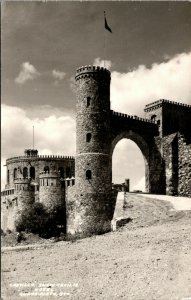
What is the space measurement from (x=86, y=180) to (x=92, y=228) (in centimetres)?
287

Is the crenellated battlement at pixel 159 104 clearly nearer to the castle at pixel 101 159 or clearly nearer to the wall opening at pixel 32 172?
the castle at pixel 101 159

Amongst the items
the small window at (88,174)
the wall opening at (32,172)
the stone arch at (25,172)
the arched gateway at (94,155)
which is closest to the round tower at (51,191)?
the arched gateway at (94,155)

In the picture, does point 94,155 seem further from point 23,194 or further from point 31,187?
point 23,194

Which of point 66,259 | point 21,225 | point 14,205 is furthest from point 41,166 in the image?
point 66,259

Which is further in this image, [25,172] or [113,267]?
[25,172]

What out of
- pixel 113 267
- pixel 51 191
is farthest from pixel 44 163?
pixel 113 267

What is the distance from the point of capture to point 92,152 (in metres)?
26.1

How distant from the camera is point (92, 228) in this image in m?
25.4

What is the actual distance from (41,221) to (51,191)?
246cm

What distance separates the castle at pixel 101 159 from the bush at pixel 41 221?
56 centimetres

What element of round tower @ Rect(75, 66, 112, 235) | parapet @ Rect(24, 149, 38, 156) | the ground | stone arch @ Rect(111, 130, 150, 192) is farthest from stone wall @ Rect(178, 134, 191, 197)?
parapet @ Rect(24, 149, 38, 156)

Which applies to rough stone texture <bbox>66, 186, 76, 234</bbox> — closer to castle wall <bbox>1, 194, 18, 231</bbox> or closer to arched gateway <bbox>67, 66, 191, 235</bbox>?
arched gateway <bbox>67, 66, 191, 235</bbox>

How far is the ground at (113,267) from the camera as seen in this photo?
35.2 ft

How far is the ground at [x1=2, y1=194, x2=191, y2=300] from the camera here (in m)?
10.7
